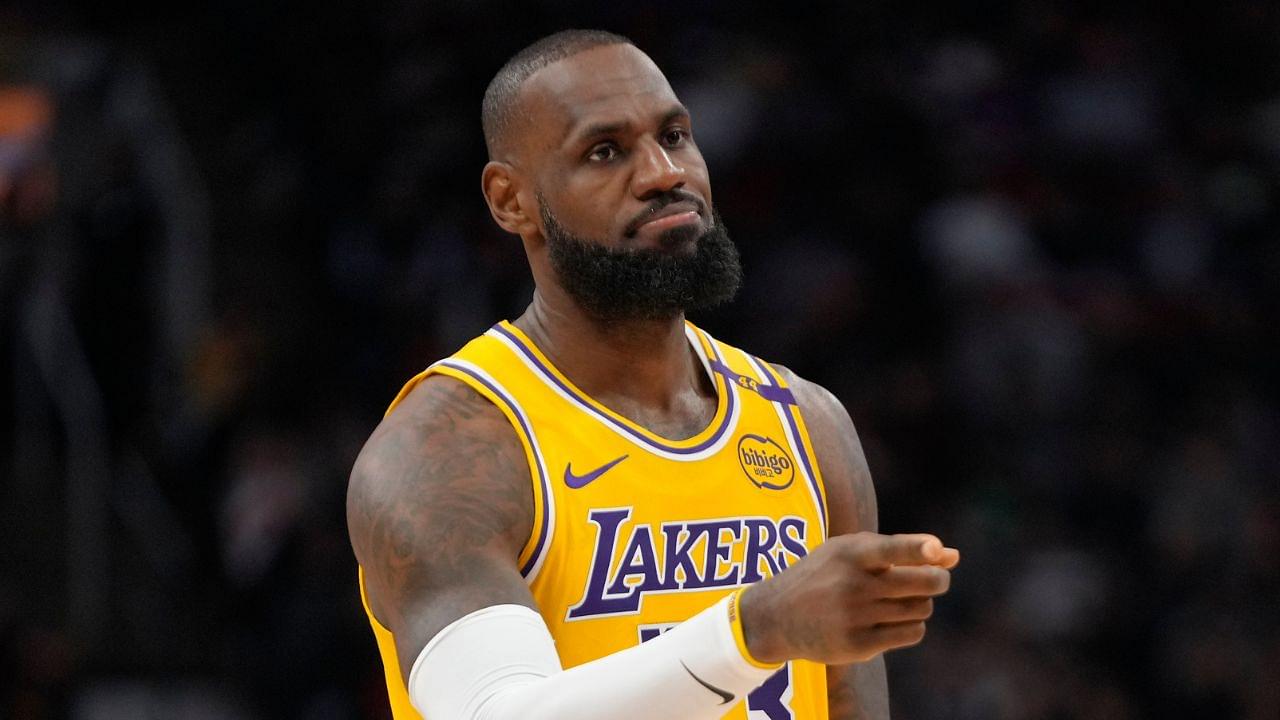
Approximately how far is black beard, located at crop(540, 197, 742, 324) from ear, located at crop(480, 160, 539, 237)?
0.25ft

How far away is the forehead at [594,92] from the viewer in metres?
3.39

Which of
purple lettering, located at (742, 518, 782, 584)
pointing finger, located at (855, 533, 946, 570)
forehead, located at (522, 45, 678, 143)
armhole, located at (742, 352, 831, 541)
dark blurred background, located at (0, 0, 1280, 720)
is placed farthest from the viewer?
dark blurred background, located at (0, 0, 1280, 720)

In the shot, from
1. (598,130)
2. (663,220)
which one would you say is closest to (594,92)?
(598,130)

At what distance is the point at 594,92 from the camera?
341cm

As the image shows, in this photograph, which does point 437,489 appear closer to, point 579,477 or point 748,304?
point 579,477

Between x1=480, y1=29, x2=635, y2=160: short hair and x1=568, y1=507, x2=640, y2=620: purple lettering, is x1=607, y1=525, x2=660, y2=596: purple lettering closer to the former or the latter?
x1=568, y1=507, x2=640, y2=620: purple lettering

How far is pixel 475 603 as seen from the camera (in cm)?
291

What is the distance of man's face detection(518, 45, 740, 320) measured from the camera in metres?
3.34

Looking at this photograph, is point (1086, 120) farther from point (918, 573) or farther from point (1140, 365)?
point (918, 573)

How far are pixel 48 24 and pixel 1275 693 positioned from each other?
6.04 metres

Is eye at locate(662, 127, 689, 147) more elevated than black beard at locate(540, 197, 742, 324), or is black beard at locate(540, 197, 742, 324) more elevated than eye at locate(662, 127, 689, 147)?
eye at locate(662, 127, 689, 147)

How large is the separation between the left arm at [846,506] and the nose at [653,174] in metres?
0.62

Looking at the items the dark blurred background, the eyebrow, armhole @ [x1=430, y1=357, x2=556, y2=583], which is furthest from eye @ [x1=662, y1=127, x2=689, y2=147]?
→ the dark blurred background

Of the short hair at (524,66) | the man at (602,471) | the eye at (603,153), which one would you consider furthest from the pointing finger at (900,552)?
the short hair at (524,66)
